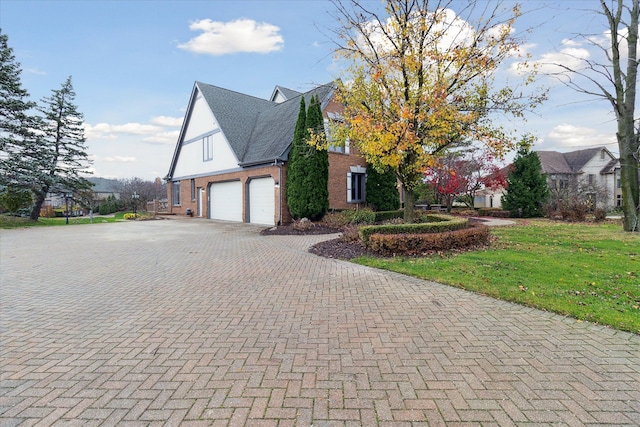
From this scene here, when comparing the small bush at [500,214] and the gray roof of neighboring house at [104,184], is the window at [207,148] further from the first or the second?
the gray roof of neighboring house at [104,184]

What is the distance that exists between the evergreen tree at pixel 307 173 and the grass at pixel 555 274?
7.71 metres

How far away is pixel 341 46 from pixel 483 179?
18333 millimetres

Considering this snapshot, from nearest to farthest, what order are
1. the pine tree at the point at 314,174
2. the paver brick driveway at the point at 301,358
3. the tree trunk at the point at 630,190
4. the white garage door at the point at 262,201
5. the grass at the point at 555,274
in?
the paver brick driveway at the point at 301,358, the grass at the point at 555,274, the tree trunk at the point at 630,190, the pine tree at the point at 314,174, the white garage door at the point at 262,201

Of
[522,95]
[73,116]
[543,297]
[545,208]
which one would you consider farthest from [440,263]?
[73,116]

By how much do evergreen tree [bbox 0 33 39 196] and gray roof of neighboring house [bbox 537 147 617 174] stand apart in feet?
162

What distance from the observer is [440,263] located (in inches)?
277

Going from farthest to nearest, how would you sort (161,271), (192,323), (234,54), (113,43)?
(234,54), (113,43), (161,271), (192,323)

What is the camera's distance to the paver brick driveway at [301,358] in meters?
2.34

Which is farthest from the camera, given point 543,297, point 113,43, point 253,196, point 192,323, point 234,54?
point 253,196

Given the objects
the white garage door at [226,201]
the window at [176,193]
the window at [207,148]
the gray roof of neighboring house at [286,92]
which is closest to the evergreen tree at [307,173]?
the white garage door at [226,201]

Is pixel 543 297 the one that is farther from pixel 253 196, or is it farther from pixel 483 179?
pixel 483 179

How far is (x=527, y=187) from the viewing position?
22844 mm

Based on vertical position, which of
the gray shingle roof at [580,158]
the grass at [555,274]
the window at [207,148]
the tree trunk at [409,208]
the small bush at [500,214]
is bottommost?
the grass at [555,274]

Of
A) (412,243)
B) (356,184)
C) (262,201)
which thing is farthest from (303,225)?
(356,184)
